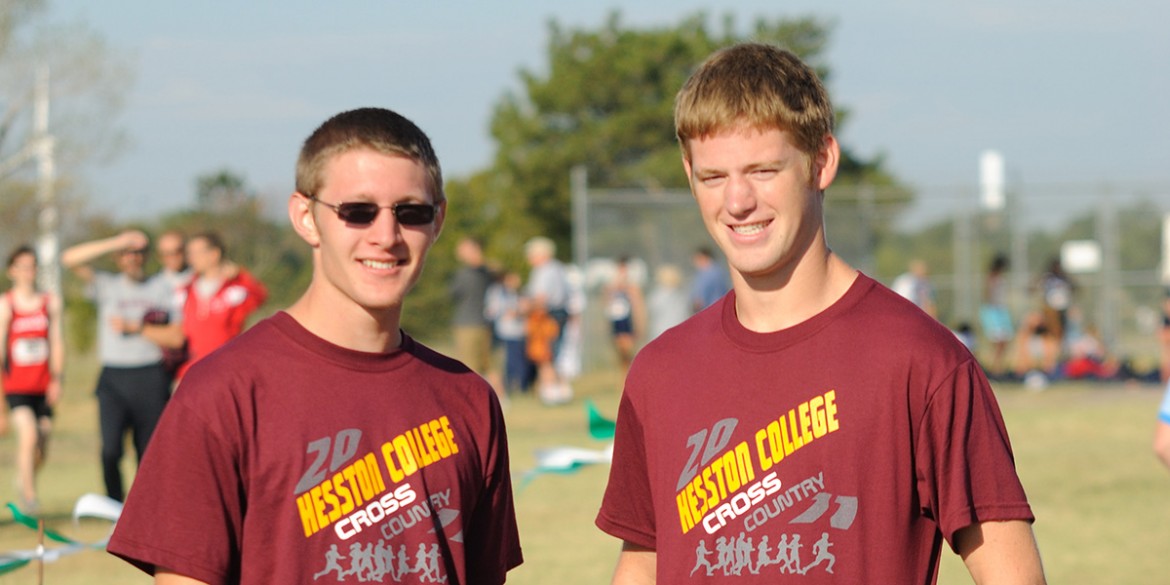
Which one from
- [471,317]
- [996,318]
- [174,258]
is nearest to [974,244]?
[996,318]

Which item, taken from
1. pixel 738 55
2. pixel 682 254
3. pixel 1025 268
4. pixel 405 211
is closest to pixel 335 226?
pixel 405 211

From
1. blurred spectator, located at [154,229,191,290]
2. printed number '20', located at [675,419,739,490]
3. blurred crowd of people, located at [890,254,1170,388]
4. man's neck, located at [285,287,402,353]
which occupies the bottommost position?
blurred crowd of people, located at [890,254,1170,388]

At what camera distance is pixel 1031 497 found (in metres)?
11.9

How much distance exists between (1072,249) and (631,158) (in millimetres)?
27804

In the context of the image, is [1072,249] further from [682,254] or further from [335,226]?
[335,226]

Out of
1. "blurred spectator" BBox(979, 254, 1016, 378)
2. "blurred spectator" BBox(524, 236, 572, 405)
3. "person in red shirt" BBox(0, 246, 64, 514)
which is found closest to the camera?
"person in red shirt" BBox(0, 246, 64, 514)

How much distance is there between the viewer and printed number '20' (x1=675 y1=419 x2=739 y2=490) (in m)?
3.09

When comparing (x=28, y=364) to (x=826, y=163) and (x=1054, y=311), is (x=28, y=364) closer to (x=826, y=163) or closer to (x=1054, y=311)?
(x=826, y=163)

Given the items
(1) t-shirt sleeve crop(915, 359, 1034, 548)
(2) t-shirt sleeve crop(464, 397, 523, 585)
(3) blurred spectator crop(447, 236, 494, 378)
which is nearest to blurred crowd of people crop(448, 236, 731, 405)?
(3) blurred spectator crop(447, 236, 494, 378)

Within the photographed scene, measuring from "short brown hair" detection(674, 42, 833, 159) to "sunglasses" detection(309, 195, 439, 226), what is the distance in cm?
→ 64

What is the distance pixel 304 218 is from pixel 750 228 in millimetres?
1036

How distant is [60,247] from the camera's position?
34438 millimetres

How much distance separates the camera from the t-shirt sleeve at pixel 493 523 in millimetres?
3445

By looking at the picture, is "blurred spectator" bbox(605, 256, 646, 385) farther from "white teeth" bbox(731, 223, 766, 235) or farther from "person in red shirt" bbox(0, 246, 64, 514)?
"white teeth" bbox(731, 223, 766, 235)
